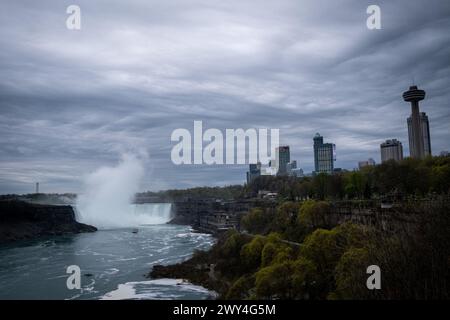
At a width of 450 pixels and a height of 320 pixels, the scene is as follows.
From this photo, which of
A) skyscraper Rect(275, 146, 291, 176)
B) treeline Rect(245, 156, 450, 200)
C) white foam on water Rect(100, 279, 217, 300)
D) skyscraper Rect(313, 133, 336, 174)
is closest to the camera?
white foam on water Rect(100, 279, 217, 300)

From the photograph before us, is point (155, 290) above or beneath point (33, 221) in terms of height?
beneath

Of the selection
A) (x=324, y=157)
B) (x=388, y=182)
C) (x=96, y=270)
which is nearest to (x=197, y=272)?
(x=96, y=270)

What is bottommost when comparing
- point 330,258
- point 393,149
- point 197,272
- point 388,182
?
point 197,272

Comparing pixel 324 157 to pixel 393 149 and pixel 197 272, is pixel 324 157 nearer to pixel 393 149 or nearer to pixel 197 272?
pixel 393 149

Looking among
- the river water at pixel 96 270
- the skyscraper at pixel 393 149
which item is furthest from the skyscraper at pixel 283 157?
the skyscraper at pixel 393 149

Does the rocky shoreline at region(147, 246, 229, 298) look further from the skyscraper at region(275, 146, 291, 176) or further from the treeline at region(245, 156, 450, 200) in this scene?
the skyscraper at region(275, 146, 291, 176)

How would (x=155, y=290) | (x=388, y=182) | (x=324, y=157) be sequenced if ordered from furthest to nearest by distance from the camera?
(x=324, y=157), (x=388, y=182), (x=155, y=290)

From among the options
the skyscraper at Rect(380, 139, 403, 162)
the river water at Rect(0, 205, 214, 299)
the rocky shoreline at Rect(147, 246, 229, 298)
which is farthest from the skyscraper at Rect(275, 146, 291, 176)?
the skyscraper at Rect(380, 139, 403, 162)
